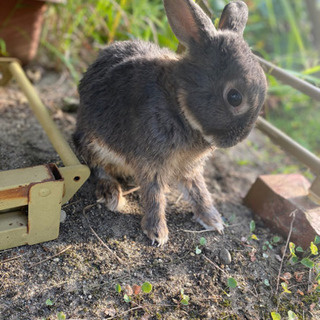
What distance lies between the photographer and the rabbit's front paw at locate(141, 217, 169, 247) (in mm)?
2420

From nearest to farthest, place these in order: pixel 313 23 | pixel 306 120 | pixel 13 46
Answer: pixel 13 46 < pixel 306 120 < pixel 313 23

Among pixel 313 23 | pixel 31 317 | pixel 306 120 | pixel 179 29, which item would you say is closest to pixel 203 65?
pixel 179 29

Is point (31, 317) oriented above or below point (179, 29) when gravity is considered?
below

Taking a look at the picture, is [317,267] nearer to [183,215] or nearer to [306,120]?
[183,215]

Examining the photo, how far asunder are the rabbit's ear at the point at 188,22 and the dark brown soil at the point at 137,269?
3.98ft

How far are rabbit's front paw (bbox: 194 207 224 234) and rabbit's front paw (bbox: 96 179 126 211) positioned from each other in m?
0.54

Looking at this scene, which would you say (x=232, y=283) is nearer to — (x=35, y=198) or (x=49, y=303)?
(x=49, y=303)

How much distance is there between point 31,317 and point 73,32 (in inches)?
128

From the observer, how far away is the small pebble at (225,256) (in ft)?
7.89

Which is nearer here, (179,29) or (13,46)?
(179,29)

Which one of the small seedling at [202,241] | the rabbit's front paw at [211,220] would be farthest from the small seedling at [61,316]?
the rabbit's front paw at [211,220]

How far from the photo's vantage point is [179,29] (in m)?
2.16

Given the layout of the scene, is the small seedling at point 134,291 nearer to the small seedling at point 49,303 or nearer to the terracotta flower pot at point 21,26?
the small seedling at point 49,303

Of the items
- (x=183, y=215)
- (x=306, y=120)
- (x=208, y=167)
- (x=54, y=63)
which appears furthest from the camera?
(x=306, y=120)
